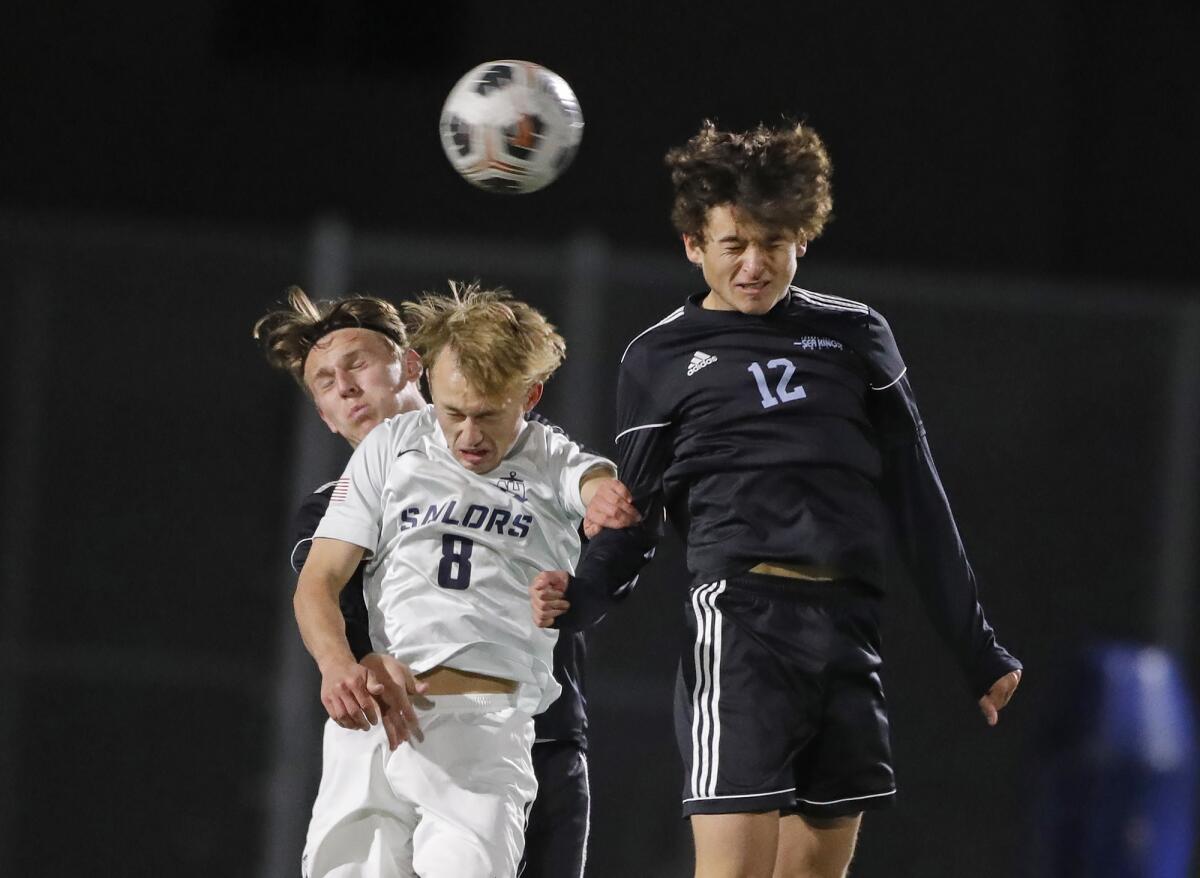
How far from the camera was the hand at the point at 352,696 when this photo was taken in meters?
2.88

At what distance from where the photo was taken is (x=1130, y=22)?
869cm

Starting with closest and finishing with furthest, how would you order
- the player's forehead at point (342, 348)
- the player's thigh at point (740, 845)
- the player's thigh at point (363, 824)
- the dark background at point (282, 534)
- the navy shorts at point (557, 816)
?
the player's thigh at point (740, 845)
the player's thigh at point (363, 824)
the navy shorts at point (557, 816)
the player's forehead at point (342, 348)
the dark background at point (282, 534)

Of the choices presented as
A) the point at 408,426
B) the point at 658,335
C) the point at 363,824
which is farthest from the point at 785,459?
the point at 363,824

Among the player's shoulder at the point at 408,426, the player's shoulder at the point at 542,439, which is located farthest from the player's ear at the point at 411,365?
the player's shoulder at the point at 542,439

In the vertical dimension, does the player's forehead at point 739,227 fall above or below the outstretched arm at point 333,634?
above

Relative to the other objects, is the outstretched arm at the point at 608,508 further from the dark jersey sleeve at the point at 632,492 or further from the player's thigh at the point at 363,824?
the player's thigh at the point at 363,824

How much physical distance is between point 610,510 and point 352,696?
53 cm

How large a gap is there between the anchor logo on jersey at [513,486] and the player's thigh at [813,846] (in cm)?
72

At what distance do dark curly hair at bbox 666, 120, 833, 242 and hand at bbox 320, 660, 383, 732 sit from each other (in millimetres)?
957

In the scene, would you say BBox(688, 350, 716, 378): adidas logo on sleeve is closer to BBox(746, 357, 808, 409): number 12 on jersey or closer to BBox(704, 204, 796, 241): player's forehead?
BBox(746, 357, 808, 409): number 12 on jersey

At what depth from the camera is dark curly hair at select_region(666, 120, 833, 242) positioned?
3.03 m

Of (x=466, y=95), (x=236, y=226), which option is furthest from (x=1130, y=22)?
(x=466, y=95)

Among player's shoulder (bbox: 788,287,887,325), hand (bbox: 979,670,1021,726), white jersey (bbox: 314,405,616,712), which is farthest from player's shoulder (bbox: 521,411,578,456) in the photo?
hand (bbox: 979,670,1021,726)

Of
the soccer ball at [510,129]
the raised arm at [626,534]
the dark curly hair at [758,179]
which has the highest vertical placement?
the soccer ball at [510,129]
